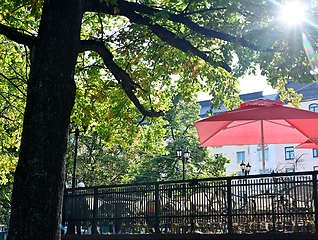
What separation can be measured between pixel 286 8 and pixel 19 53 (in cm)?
1100

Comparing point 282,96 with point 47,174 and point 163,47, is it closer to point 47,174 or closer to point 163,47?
point 163,47

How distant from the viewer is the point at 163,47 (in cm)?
1370

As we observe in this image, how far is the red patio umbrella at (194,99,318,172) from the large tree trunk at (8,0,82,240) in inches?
178

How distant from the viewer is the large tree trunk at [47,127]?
6.27 m

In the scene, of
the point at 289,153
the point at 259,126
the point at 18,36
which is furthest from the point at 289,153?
the point at 18,36

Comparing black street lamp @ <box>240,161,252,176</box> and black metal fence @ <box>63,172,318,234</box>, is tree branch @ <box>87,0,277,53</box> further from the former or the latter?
black street lamp @ <box>240,161,252,176</box>

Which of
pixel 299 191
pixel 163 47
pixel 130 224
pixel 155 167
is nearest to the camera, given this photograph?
pixel 299 191

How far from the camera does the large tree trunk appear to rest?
6.27m

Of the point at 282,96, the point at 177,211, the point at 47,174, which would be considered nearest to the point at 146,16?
the point at 177,211

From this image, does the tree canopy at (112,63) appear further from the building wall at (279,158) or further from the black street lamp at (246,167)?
the building wall at (279,158)

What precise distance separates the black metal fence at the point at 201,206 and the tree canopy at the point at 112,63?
236 cm

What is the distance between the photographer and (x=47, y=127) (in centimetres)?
653

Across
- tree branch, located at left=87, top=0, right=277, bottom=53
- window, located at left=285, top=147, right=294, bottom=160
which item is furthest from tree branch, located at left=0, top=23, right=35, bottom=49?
window, located at left=285, top=147, right=294, bottom=160

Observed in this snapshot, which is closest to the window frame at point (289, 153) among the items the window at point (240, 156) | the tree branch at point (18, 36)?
the window at point (240, 156)
